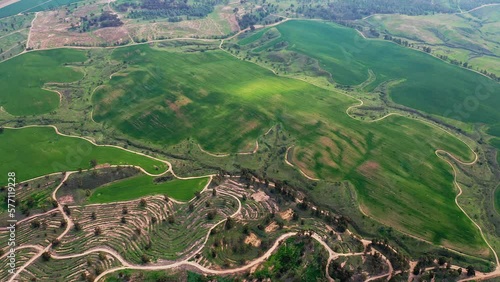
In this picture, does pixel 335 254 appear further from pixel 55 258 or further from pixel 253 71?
pixel 253 71

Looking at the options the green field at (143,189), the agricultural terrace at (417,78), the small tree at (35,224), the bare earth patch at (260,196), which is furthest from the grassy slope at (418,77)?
the small tree at (35,224)

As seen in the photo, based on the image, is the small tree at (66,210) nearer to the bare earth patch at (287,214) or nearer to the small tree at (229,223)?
the small tree at (229,223)

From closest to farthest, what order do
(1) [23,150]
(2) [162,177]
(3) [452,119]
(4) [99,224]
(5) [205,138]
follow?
(4) [99,224], (2) [162,177], (1) [23,150], (5) [205,138], (3) [452,119]

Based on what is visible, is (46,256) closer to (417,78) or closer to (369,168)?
(369,168)

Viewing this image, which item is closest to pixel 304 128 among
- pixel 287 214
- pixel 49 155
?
pixel 287 214

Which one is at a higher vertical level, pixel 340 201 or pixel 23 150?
pixel 23 150

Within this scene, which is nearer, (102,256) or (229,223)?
(102,256)

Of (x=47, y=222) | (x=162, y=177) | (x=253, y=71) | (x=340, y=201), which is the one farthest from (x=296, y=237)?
(x=253, y=71)
